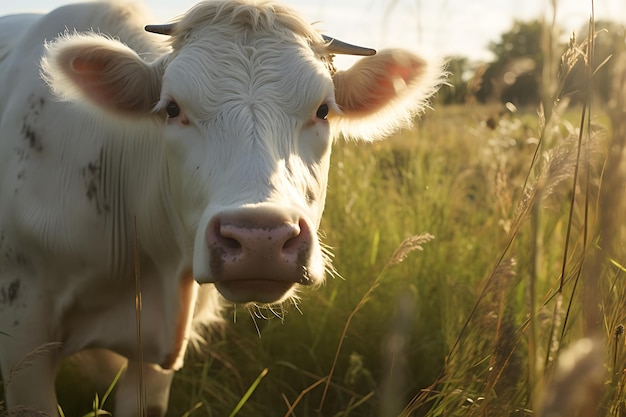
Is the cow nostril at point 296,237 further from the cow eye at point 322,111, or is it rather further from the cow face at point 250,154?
the cow eye at point 322,111

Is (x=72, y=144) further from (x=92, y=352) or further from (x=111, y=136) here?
(x=92, y=352)

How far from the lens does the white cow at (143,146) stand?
8.54ft

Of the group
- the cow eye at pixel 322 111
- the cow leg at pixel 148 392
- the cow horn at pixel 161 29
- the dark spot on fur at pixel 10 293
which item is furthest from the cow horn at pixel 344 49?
the cow leg at pixel 148 392

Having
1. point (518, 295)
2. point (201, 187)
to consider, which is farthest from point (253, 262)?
point (518, 295)

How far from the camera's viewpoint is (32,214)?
10.1 ft

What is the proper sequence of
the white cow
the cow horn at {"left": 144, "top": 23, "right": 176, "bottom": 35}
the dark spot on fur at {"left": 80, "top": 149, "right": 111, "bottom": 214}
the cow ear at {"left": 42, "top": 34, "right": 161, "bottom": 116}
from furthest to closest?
1. the dark spot on fur at {"left": 80, "top": 149, "right": 111, "bottom": 214}
2. the cow horn at {"left": 144, "top": 23, "right": 176, "bottom": 35}
3. the cow ear at {"left": 42, "top": 34, "right": 161, "bottom": 116}
4. the white cow

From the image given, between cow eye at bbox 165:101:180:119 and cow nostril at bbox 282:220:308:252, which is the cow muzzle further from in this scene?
cow eye at bbox 165:101:180:119

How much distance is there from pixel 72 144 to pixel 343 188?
82.4 inches

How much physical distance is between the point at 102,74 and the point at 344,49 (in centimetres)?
106

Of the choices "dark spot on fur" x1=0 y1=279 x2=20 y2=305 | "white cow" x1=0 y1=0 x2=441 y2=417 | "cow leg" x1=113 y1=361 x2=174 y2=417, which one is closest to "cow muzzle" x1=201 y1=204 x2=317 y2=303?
"white cow" x1=0 y1=0 x2=441 y2=417

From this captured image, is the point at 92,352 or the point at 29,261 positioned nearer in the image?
the point at 29,261

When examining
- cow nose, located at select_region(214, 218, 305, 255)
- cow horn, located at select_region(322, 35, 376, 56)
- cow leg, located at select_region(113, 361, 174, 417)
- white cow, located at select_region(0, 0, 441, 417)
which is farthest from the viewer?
cow leg, located at select_region(113, 361, 174, 417)

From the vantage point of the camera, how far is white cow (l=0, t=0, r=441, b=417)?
2.60 metres

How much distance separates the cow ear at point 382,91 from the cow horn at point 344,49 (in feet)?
0.39
